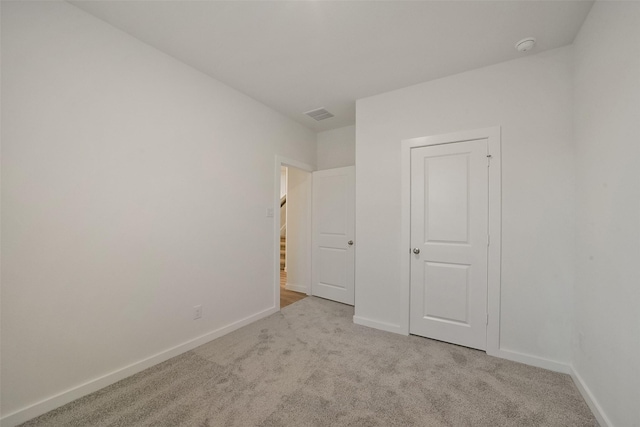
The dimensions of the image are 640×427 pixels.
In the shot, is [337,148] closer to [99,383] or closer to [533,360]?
[533,360]

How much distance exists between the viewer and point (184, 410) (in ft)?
5.18

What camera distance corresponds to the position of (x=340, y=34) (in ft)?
6.43

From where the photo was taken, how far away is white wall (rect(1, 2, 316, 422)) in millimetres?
1495

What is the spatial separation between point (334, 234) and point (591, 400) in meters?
2.87

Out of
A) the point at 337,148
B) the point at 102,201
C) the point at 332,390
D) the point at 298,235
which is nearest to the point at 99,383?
the point at 102,201

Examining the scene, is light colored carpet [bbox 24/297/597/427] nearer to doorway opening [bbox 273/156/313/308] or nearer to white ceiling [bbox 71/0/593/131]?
doorway opening [bbox 273/156/313/308]

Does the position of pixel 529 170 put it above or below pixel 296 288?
above

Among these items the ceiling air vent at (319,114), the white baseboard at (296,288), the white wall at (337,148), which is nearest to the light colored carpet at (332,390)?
the white baseboard at (296,288)

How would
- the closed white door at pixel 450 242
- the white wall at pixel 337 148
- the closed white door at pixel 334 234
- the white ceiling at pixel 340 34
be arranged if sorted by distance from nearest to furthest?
the white ceiling at pixel 340 34, the closed white door at pixel 450 242, the closed white door at pixel 334 234, the white wall at pixel 337 148

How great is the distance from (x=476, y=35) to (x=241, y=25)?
185cm

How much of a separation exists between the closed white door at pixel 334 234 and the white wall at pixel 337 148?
0.81 feet

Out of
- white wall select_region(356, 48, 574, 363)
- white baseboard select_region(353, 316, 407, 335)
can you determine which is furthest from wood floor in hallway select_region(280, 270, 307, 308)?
white wall select_region(356, 48, 574, 363)

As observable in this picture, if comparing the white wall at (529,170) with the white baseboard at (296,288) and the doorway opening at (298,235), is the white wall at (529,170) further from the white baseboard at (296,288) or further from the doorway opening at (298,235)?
the white baseboard at (296,288)

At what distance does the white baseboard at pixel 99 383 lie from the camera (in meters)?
1.47
